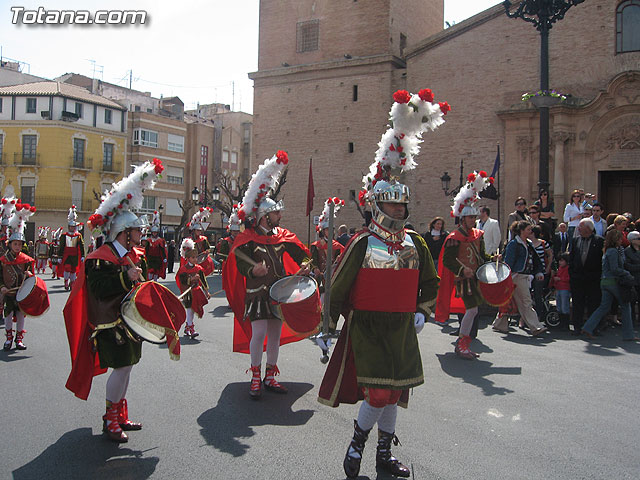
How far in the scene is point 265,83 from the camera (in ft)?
117

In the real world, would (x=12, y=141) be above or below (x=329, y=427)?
above

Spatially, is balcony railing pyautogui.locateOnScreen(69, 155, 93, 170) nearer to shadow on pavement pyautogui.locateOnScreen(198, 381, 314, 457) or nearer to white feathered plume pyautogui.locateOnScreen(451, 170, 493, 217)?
white feathered plume pyautogui.locateOnScreen(451, 170, 493, 217)

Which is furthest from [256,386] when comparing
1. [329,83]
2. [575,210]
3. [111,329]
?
[329,83]

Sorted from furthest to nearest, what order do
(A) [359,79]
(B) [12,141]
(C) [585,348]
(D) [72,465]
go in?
(B) [12,141] → (A) [359,79] → (C) [585,348] → (D) [72,465]

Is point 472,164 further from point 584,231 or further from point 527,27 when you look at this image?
point 584,231

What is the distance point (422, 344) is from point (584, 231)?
3.81 m

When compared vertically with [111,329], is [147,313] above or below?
above

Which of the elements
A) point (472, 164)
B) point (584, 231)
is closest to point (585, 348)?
point (584, 231)

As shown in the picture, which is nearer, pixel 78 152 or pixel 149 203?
pixel 78 152

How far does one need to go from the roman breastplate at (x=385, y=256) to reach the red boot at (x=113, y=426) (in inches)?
102

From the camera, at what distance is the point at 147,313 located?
4953 mm

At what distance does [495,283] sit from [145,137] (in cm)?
5283

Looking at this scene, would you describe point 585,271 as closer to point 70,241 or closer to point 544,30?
point 544,30

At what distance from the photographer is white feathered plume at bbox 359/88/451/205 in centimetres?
498
